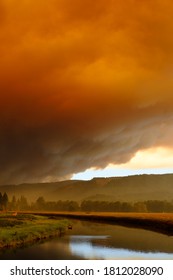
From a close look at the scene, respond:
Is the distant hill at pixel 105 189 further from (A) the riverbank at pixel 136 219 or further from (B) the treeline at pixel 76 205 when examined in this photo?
(A) the riverbank at pixel 136 219

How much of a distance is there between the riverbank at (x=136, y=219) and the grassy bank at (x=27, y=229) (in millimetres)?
751

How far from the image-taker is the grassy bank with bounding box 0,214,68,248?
19625 mm

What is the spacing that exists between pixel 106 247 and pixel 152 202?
15.2 ft

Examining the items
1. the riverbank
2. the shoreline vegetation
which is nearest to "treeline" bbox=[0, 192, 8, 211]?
the shoreline vegetation

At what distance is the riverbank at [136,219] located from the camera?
23.3 m

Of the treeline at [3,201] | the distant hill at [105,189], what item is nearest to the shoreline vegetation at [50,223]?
the treeline at [3,201]

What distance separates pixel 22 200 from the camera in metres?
27.0

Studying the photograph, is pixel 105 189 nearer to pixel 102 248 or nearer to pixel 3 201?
pixel 102 248

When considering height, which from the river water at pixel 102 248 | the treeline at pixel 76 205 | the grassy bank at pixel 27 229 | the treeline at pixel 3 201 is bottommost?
the river water at pixel 102 248

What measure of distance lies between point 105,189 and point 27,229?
505 centimetres

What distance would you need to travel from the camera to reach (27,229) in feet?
76.2

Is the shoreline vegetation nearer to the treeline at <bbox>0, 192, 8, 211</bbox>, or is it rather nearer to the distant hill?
the treeline at <bbox>0, 192, 8, 211</bbox>
